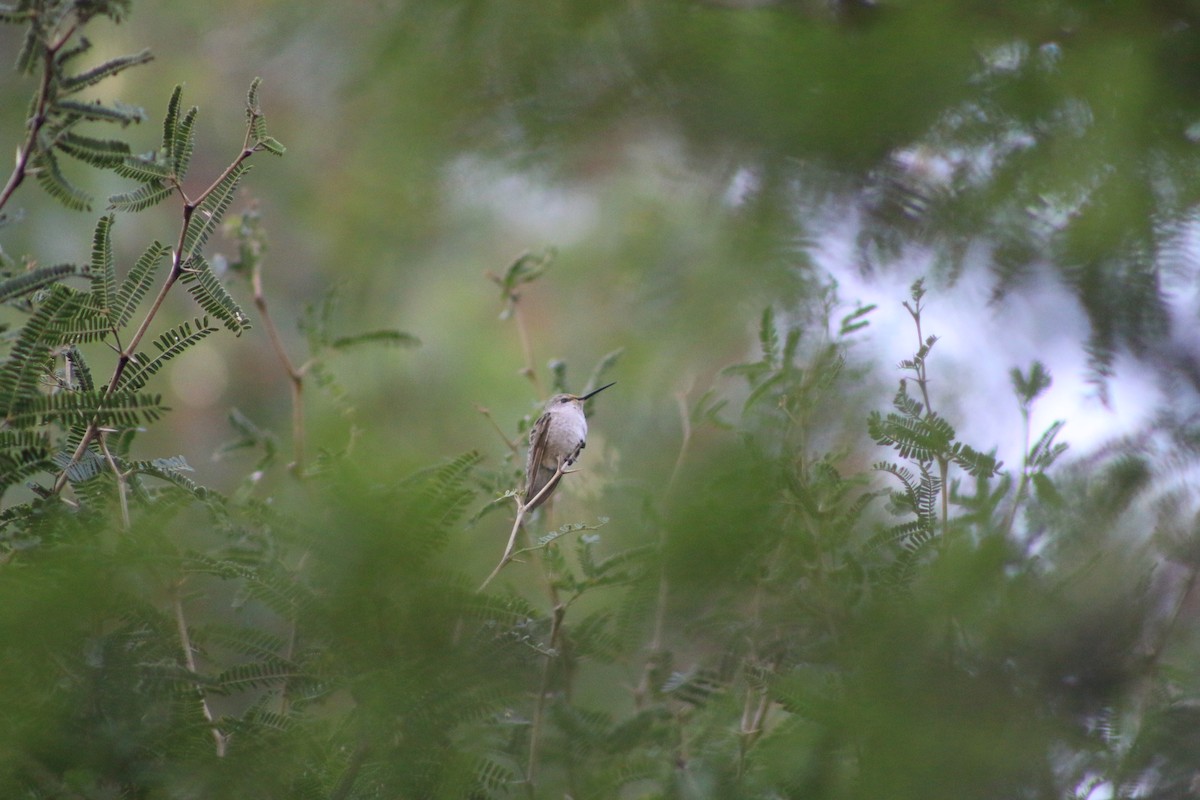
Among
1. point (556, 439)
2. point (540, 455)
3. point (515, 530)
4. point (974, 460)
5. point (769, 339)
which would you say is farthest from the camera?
point (556, 439)

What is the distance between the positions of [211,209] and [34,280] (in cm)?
29

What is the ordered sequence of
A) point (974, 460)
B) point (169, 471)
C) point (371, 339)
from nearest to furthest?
point (169, 471) < point (974, 460) < point (371, 339)

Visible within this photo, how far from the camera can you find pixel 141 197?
142 centimetres

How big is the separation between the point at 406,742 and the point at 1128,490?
4.39 feet

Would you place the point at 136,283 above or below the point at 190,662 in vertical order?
above

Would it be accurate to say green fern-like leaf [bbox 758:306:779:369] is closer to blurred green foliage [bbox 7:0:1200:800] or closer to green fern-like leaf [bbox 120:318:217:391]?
blurred green foliage [bbox 7:0:1200:800]

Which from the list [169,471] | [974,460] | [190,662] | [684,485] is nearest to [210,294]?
[169,471]

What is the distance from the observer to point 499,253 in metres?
6.82

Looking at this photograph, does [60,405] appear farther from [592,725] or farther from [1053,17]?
[1053,17]

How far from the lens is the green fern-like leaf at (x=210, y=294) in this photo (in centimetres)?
138

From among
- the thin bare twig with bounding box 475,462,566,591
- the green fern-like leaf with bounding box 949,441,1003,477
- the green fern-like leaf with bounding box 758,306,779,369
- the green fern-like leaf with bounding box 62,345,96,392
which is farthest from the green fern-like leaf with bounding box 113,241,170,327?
the green fern-like leaf with bounding box 949,441,1003,477

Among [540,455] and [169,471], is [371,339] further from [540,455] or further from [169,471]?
[540,455]

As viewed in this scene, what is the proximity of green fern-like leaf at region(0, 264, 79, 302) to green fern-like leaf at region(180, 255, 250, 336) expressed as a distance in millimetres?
157

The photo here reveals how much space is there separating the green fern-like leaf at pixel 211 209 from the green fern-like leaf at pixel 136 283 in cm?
4
